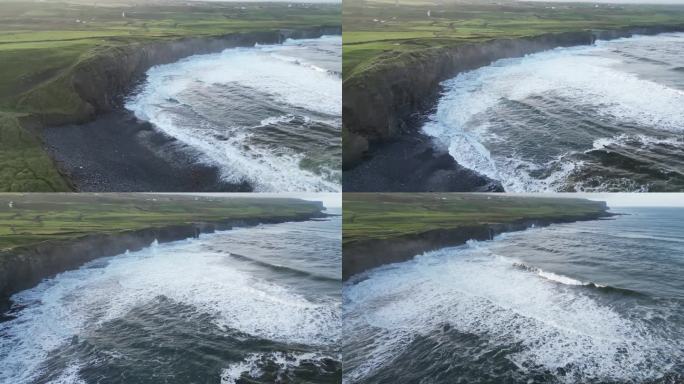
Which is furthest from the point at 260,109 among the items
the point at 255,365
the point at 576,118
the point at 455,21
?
the point at 576,118

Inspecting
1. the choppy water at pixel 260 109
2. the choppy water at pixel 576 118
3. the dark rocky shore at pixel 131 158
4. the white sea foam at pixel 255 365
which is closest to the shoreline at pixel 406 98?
the choppy water at pixel 576 118

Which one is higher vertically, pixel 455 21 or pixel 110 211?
pixel 455 21

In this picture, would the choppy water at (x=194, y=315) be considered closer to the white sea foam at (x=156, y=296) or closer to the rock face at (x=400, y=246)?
the white sea foam at (x=156, y=296)

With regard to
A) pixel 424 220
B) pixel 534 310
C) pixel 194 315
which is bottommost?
pixel 194 315

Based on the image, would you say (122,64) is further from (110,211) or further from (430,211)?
(430,211)

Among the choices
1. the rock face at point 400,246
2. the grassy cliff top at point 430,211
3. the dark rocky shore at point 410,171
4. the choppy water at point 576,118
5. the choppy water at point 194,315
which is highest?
the choppy water at point 576,118

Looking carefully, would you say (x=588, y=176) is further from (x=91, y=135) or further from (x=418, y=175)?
(x=91, y=135)
